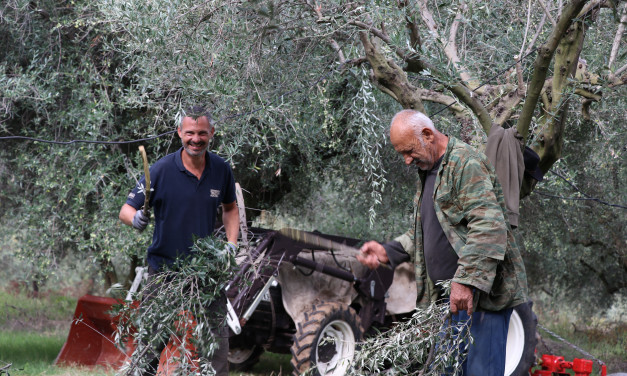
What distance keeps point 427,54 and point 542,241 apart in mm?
6143

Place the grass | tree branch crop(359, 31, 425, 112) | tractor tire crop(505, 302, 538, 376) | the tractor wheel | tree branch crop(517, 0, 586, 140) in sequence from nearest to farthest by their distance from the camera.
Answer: tree branch crop(517, 0, 586, 140) < tree branch crop(359, 31, 425, 112) < tractor tire crop(505, 302, 538, 376) < the grass < the tractor wheel

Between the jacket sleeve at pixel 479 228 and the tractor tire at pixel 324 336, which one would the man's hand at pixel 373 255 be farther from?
the tractor tire at pixel 324 336

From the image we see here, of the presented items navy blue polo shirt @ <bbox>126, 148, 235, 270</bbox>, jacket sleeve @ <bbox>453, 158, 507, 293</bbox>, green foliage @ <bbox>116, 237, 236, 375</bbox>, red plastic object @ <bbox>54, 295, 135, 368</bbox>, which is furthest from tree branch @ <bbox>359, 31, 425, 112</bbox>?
red plastic object @ <bbox>54, 295, 135, 368</bbox>

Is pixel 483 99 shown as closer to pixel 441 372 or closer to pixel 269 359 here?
pixel 441 372

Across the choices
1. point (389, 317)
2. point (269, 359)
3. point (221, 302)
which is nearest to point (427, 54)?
point (221, 302)

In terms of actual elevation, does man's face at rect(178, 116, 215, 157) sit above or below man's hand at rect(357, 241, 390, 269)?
above

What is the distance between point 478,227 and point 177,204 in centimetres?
185

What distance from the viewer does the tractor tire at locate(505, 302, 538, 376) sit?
23.2ft

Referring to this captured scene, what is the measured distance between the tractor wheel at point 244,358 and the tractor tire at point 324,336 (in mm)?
1298

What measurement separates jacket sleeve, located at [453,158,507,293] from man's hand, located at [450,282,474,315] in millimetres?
35

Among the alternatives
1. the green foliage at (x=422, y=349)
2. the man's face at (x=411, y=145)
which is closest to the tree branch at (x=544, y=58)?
the man's face at (x=411, y=145)

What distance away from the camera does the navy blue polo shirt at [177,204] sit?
444 centimetres

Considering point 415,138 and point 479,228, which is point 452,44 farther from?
point 479,228

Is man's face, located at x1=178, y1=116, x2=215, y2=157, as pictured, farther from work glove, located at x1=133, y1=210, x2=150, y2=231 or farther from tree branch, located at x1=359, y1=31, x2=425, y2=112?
tree branch, located at x1=359, y1=31, x2=425, y2=112
